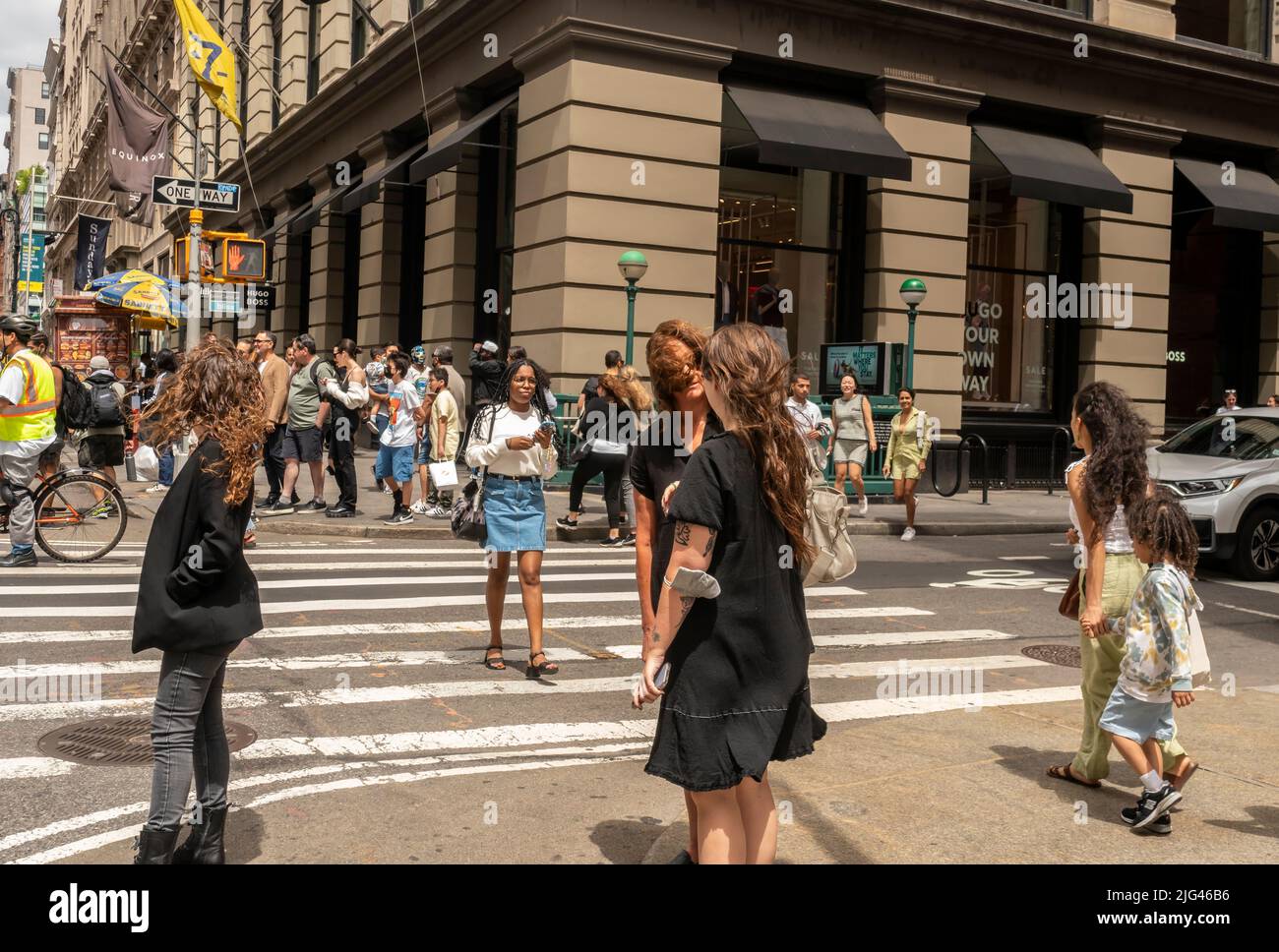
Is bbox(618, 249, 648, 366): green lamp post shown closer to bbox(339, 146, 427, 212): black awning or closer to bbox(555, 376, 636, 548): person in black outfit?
bbox(555, 376, 636, 548): person in black outfit

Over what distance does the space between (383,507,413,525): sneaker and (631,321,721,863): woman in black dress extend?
956cm

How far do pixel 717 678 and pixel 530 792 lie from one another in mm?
1911

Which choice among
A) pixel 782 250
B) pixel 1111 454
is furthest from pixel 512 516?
pixel 782 250

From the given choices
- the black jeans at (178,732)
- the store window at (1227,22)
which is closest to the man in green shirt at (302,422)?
the black jeans at (178,732)

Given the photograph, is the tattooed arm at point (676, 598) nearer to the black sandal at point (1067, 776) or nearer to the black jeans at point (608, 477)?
the black sandal at point (1067, 776)

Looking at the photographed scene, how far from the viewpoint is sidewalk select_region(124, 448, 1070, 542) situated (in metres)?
14.4

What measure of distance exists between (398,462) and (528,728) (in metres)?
8.99

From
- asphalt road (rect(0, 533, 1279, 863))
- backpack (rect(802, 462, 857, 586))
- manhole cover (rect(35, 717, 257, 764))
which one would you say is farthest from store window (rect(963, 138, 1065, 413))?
backpack (rect(802, 462, 857, 586))

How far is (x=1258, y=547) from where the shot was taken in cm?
1262

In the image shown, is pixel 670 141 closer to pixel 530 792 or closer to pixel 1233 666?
pixel 1233 666

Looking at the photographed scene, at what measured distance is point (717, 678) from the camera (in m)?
3.61

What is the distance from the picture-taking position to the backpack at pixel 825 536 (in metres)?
3.88

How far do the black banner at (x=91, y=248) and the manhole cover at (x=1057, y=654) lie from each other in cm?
4814

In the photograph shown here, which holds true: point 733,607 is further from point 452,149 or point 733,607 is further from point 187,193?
point 452,149
